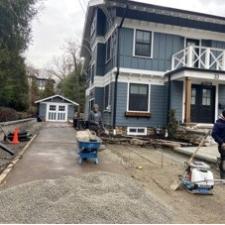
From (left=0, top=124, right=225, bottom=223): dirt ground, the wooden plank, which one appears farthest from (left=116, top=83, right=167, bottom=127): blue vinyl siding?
(left=0, top=124, right=225, bottom=223): dirt ground

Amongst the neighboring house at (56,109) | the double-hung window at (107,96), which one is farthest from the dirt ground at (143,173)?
the neighboring house at (56,109)

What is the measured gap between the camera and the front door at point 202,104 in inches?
626

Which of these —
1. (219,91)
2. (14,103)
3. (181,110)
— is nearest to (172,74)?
(181,110)

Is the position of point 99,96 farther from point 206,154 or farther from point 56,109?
point 56,109

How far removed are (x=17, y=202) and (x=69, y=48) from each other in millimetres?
46893

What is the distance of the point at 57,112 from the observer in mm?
33906

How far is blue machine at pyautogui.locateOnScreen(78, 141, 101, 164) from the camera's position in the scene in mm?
7742

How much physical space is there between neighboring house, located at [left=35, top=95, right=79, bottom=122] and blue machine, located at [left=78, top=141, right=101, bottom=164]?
25827 mm

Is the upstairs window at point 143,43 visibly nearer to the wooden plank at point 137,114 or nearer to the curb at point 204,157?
the wooden plank at point 137,114

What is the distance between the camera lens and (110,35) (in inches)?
663

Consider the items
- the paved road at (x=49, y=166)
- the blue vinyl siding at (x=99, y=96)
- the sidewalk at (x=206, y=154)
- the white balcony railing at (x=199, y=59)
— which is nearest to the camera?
the paved road at (x=49, y=166)

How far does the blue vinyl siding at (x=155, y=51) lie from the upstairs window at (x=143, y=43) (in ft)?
0.79

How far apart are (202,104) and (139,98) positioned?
3.48m

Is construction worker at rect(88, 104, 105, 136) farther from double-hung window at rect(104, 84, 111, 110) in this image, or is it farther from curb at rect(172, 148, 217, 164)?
curb at rect(172, 148, 217, 164)
